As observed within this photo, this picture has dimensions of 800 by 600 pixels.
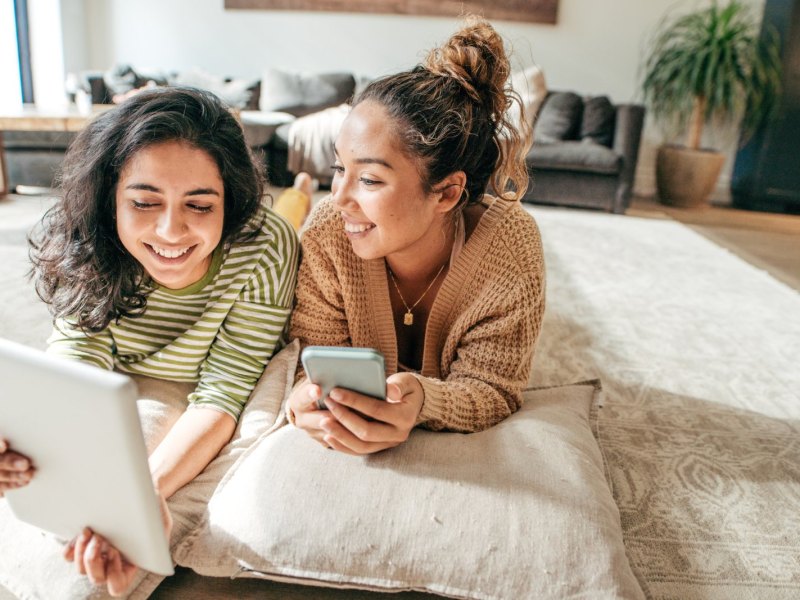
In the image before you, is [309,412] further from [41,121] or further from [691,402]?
[41,121]

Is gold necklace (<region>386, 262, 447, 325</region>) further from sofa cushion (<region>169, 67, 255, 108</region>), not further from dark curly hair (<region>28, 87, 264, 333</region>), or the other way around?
sofa cushion (<region>169, 67, 255, 108</region>)

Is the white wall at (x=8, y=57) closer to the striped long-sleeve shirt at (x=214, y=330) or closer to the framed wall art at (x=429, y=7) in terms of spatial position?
the framed wall art at (x=429, y=7)

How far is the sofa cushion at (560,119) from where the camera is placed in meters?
4.57

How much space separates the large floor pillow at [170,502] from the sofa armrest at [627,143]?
144 inches

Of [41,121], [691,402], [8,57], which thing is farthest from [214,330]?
[8,57]

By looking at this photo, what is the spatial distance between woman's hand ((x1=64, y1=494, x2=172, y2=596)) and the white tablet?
16 millimetres

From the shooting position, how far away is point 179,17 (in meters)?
5.39

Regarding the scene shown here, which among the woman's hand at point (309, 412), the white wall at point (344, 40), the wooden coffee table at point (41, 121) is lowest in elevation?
the woman's hand at point (309, 412)

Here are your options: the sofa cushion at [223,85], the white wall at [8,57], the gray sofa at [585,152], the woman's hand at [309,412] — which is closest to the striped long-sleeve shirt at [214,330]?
the woman's hand at [309,412]

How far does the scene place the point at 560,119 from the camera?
4586mm

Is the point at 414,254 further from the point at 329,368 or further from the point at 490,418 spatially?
the point at 329,368

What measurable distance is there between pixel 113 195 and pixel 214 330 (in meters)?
0.29

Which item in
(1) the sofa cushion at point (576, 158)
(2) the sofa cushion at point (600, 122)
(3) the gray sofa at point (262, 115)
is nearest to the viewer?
(3) the gray sofa at point (262, 115)

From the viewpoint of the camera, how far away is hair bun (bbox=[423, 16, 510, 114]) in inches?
45.8
